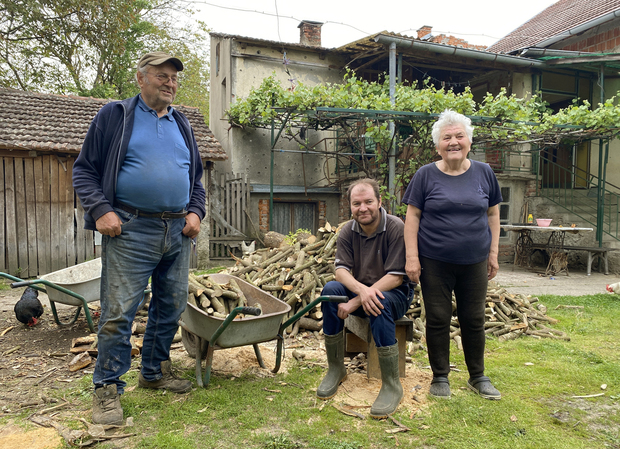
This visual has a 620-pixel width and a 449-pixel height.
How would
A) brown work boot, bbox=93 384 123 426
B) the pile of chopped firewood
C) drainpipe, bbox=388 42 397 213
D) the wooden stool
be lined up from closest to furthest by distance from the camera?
1. brown work boot, bbox=93 384 123 426
2. the wooden stool
3. the pile of chopped firewood
4. drainpipe, bbox=388 42 397 213

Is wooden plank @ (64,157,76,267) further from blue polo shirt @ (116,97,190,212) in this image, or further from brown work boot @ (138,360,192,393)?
blue polo shirt @ (116,97,190,212)

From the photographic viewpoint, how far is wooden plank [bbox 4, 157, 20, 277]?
Answer: 902 centimetres

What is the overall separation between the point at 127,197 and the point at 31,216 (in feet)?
25.3

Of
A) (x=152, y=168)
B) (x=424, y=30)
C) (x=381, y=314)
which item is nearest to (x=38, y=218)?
(x=152, y=168)

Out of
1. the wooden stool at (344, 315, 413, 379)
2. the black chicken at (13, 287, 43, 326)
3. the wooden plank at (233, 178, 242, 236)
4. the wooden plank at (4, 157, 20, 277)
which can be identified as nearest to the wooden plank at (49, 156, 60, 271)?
the wooden plank at (4, 157, 20, 277)

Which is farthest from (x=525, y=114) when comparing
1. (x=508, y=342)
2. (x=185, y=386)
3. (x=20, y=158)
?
(x=20, y=158)

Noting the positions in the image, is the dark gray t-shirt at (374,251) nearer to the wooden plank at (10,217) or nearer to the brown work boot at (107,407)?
the brown work boot at (107,407)

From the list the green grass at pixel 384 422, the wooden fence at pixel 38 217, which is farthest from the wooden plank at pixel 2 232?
the green grass at pixel 384 422

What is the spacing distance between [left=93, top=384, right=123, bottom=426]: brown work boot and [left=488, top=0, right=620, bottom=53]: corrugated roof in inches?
515

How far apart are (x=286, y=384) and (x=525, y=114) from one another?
8.23 meters

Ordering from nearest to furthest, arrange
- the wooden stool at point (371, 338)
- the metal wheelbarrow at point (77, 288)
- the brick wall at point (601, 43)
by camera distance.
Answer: the wooden stool at point (371, 338) → the metal wheelbarrow at point (77, 288) → the brick wall at point (601, 43)

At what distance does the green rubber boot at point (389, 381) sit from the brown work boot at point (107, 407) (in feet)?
5.55

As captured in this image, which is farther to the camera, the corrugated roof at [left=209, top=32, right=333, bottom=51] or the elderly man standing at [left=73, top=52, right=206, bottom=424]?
the corrugated roof at [left=209, top=32, right=333, bottom=51]

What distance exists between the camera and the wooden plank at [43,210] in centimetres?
927
